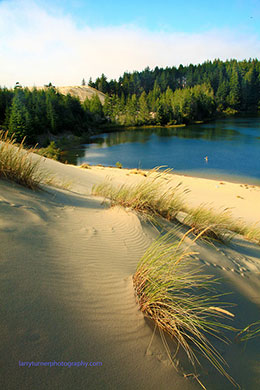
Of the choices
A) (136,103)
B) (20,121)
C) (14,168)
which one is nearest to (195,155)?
(20,121)

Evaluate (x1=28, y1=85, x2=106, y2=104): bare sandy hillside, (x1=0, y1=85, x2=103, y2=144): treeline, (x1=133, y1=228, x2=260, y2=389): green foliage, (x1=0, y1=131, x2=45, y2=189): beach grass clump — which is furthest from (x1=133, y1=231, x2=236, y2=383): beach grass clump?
(x1=28, y1=85, x2=106, y2=104): bare sandy hillside

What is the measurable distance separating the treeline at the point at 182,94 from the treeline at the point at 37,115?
16.3 meters

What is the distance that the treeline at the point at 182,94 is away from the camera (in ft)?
226

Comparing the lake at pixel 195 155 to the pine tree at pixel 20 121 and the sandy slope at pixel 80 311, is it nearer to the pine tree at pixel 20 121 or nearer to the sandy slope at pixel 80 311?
the pine tree at pixel 20 121

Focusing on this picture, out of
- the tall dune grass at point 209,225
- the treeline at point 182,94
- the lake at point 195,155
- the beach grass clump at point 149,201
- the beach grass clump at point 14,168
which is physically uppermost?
the treeline at point 182,94

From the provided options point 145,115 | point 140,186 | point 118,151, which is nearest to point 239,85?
point 145,115

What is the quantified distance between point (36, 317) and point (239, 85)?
112385mm

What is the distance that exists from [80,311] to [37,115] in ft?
164

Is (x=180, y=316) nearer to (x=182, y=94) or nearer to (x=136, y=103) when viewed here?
(x=182, y=94)

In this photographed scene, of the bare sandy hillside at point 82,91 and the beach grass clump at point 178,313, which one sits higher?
the bare sandy hillside at point 82,91

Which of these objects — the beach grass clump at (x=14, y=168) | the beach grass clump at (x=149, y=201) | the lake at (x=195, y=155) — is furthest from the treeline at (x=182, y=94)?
the beach grass clump at (x=14, y=168)

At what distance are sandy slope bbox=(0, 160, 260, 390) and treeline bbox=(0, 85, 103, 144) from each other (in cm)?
3374

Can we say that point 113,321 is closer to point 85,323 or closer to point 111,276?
point 85,323

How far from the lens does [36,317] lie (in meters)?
1.52
